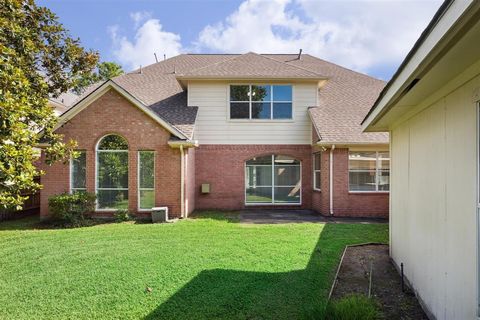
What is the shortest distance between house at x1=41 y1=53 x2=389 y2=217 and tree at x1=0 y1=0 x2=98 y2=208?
137cm

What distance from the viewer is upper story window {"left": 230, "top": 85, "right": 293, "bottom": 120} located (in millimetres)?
16281

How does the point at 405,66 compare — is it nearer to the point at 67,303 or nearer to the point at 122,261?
the point at 67,303

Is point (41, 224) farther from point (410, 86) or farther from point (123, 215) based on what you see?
point (410, 86)

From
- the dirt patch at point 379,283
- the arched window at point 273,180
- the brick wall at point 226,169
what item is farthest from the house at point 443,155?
the arched window at point 273,180

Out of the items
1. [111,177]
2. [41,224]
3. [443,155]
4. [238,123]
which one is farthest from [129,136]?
[443,155]

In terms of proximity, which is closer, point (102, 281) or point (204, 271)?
point (102, 281)

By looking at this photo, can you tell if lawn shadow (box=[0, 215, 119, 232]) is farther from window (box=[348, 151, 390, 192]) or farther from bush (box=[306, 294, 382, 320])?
bush (box=[306, 294, 382, 320])

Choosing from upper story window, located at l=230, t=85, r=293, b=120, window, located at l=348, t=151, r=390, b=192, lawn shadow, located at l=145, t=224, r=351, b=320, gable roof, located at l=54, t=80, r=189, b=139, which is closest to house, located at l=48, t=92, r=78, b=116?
gable roof, located at l=54, t=80, r=189, b=139

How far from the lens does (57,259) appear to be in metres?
7.83

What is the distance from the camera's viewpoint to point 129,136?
13.6m

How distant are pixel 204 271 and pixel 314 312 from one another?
116 inches

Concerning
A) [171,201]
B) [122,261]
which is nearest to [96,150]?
[171,201]

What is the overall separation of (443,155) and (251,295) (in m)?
3.54

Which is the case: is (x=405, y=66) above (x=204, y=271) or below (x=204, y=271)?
above
